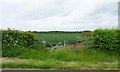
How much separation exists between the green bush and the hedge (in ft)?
11.7

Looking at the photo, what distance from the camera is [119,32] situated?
16.3 meters

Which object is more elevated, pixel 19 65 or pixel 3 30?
pixel 3 30

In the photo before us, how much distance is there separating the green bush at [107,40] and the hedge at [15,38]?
141 inches

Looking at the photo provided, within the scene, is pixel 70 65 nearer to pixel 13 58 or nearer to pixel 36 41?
pixel 13 58

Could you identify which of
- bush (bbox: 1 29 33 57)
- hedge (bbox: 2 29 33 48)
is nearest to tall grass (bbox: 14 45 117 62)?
bush (bbox: 1 29 33 57)

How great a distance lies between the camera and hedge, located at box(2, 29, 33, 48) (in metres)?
16.0

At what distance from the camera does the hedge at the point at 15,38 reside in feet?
52.4

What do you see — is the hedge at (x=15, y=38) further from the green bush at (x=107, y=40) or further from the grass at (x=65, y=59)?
the green bush at (x=107, y=40)

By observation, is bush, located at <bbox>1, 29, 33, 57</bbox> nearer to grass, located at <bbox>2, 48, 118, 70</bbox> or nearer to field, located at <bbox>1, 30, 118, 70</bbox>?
field, located at <bbox>1, 30, 118, 70</bbox>

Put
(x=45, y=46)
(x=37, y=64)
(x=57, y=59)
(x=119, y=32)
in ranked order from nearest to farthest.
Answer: (x=37, y=64)
(x=57, y=59)
(x=119, y=32)
(x=45, y=46)

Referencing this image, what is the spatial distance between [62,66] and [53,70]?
0.65 m

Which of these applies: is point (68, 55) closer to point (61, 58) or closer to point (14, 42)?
point (61, 58)

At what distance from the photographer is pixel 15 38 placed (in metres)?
16.2

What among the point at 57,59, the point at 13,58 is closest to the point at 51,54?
the point at 57,59
